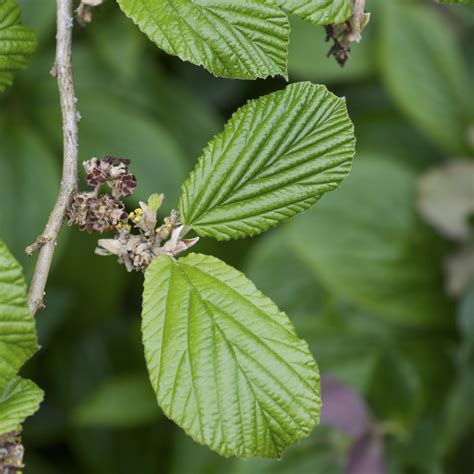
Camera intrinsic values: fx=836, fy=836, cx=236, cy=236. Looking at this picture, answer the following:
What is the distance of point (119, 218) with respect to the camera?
696 mm

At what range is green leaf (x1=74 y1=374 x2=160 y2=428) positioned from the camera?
1.86 metres

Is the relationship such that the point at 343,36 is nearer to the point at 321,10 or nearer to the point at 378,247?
the point at 321,10

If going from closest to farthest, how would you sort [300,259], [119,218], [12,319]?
[12,319] → [119,218] → [300,259]

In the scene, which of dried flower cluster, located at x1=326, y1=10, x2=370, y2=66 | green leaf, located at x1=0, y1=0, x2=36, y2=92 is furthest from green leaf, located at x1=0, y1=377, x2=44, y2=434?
dried flower cluster, located at x1=326, y1=10, x2=370, y2=66

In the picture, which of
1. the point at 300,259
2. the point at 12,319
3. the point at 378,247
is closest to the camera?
the point at 12,319

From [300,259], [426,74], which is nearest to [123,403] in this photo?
[300,259]

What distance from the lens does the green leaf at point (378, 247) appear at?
177 centimetres

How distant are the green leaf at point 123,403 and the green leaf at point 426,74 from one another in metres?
0.89

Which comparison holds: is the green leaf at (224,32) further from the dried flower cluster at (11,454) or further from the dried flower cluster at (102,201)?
the dried flower cluster at (11,454)

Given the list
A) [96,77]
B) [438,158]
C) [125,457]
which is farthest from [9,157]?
[438,158]

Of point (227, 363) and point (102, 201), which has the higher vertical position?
point (102, 201)

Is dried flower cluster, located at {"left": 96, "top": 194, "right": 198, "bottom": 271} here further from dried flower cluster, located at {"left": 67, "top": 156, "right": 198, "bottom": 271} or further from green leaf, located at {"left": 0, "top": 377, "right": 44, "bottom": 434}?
green leaf, located at {"left": 0, "top": 377, "right": 44, "bottom": 434}

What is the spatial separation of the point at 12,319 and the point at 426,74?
161 cm

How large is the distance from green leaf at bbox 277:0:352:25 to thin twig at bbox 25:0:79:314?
207 mm
